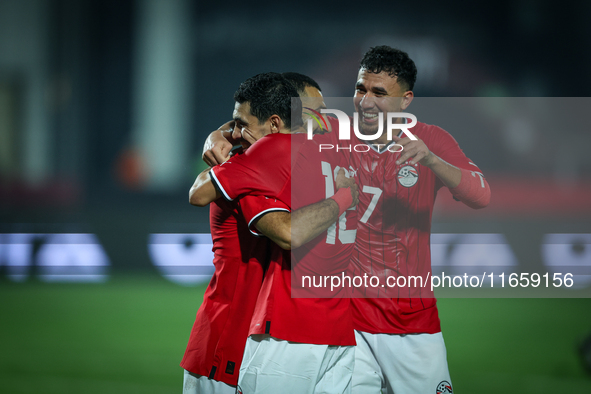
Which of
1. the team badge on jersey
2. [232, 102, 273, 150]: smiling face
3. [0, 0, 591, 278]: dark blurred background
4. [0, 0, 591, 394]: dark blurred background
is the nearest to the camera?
[232, 102, 273, 150]: smiling face

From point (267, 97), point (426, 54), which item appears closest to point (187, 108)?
point (426, 54)

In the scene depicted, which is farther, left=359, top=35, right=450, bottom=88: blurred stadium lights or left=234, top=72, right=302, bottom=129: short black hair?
left=359, top=35, right=450, bottom=88: blurred stadium lights

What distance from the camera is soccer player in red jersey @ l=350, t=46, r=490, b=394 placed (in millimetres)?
2002

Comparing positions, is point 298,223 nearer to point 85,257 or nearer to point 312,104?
point 312,104

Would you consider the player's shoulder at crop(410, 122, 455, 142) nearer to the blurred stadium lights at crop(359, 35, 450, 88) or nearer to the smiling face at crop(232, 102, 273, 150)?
the smiling face at crop(232, 102, 273, 150)

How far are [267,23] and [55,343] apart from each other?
8416mm

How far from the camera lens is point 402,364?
2002mm

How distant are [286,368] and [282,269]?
291 millimetres

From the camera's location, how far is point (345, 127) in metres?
2.11

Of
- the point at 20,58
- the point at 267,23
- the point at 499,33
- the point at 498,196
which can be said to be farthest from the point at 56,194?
the point at 499,33

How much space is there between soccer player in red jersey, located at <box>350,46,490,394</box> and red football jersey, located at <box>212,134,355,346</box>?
415 mm

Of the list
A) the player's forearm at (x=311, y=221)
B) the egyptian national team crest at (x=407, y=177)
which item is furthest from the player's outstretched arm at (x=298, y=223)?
the egyptian national team crest at (x=407, y=177)

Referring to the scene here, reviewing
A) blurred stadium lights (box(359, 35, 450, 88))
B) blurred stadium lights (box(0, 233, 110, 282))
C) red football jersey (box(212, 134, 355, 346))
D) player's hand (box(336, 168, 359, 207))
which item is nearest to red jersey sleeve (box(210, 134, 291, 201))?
red football jersey (box(212, 134, 355, 346))

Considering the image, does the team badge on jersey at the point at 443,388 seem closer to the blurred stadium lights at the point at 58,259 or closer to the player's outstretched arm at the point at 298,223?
the player's outstretched arm at the point at 298,223
